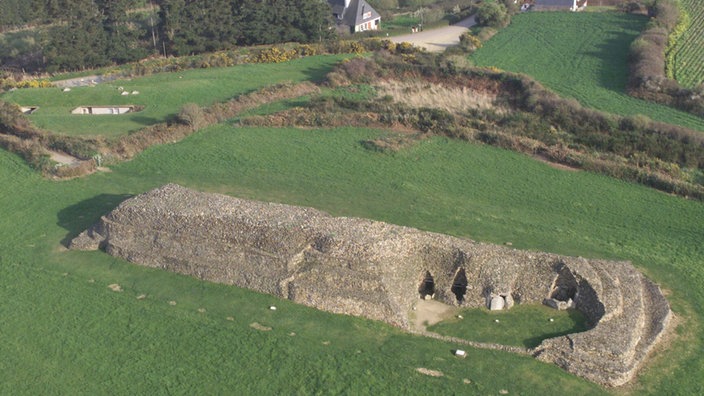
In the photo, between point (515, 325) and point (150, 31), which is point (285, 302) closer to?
point (515, 325)

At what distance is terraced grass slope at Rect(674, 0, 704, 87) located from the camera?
64.8 m

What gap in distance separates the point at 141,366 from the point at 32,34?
67908 mm

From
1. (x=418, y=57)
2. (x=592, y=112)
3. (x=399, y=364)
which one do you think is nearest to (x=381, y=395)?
(x=399, y=364)

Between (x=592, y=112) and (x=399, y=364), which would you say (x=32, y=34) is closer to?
(x=592, y=112)

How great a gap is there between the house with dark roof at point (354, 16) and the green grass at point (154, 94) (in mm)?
17391

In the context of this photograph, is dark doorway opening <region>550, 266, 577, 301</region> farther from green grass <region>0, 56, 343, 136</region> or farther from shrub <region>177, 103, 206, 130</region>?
green grass <region>0, 56, 343, 136</region>

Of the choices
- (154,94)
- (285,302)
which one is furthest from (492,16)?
(285,302)

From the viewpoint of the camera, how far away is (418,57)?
68938mm

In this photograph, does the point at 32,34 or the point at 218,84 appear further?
the point at 32,34

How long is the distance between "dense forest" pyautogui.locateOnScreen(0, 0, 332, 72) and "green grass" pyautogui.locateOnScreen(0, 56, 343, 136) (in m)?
8.90

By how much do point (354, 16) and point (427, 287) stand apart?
62.2m

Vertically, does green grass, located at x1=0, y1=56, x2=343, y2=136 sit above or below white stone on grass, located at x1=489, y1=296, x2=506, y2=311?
above

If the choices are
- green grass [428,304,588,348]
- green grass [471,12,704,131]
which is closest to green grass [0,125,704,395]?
green grass [428,304,588,348]

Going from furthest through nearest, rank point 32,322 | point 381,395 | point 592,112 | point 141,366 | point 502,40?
point 502,40 → point 592,112 → point 32,322 → point 141,366 → point 381,395
